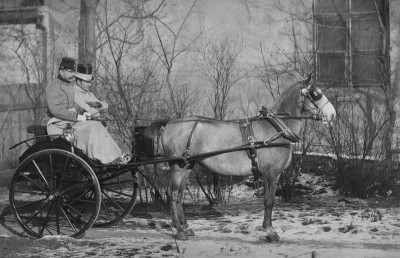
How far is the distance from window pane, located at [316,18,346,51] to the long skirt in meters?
6.20

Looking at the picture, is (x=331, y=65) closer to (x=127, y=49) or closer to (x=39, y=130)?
(x=127, y=49)

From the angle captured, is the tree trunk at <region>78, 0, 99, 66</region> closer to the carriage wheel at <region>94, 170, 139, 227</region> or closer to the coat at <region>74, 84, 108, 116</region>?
the carriage wheel at <region>94, 170, 139, 227</region>

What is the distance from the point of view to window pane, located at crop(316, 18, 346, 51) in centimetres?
1445

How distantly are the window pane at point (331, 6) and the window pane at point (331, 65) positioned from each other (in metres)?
0.79

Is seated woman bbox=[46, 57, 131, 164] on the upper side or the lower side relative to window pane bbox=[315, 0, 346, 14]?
lower

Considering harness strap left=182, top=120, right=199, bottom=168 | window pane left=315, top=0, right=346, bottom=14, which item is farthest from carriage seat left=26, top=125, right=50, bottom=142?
window pane left=315, top=0, right=346, bottom=14

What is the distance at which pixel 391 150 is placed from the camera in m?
12.5

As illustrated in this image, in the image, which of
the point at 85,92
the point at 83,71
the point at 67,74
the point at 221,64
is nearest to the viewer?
the point at 67,74

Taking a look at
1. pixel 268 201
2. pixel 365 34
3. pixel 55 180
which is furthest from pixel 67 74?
pixel 365 34

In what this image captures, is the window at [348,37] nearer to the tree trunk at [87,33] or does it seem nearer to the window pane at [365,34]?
the window pane at [365,34]

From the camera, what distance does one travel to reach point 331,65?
14.4 m

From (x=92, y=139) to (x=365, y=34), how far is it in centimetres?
685

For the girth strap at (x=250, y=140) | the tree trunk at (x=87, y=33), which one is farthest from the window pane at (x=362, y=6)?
the girth strap at (x=250, y=140)

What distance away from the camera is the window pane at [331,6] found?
14430mm
